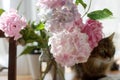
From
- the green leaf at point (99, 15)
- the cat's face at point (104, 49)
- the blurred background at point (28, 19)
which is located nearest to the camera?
the green leaf at point (99, 15)

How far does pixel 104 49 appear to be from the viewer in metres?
0.93

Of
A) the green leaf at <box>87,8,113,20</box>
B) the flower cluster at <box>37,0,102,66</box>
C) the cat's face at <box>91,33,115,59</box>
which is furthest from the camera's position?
the cat's face at <box>91,33,115,59</box>

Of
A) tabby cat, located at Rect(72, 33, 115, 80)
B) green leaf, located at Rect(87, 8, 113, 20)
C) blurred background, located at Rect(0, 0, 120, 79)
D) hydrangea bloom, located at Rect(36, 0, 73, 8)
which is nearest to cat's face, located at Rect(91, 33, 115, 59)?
tabby cat, located at Rect(72, 33, 115, 80)

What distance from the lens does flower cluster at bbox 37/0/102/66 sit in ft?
1.84

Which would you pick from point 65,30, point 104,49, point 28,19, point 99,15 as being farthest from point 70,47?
point 28,19

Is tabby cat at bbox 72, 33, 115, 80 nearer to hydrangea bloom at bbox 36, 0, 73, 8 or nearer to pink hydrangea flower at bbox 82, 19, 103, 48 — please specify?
pink hydrangea flower at bbox 82, 19, 103, 48

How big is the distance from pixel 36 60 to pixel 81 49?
15.5 inches

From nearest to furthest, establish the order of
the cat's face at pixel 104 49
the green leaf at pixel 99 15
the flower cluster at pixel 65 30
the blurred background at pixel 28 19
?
the flower cluster at pixel 65 30 < the green leaf at pixel 99 15 < the cat's face at pixel 104 49 < the blurred background at pixel 28 19

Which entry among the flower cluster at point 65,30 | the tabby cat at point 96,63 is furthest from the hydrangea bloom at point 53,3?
the tabby cat at point 96,63

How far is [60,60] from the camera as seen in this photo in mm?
581

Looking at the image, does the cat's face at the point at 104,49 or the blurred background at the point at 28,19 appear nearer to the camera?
the cat's face at the point at 104,49

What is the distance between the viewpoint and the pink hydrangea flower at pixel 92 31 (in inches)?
24.2

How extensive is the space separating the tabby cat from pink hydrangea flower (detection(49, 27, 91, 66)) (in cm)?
35

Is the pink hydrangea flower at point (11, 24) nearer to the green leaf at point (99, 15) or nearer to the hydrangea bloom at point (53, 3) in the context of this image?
the hydrangea bloom at point (53, 3)
